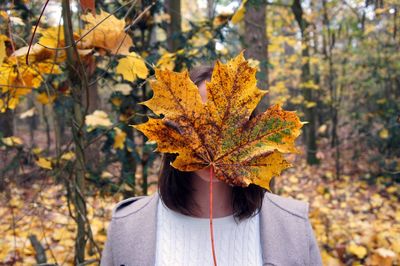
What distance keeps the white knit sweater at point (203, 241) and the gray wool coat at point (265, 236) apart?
0.10ft

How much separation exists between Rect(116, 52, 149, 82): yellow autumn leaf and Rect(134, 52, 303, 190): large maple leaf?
1.87ft

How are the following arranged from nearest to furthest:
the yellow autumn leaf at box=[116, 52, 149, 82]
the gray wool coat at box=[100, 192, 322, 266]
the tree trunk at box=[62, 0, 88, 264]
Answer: the gray wool coat at box=[100, 192, 322, 266], the yellow autumn leaf at box=[116, 52, 149, 82], the tree trunk at box=[62, 0, 88, 264]

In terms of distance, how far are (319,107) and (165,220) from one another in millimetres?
8162

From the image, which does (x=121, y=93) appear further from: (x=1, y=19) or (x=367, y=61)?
(x=367, y=61)

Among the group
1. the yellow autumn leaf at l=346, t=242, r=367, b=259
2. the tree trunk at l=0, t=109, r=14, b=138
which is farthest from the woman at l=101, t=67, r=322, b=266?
the yellow autumn leaf at l=346, t=242, r=367, b=259

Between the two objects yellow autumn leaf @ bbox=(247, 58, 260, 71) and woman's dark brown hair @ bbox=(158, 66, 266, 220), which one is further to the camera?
yellow autumn leaf @ bbox=(247, 58, 260, 71)

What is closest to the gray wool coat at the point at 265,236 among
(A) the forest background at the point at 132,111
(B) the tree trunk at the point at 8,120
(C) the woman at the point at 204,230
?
(C) the woman at the point at 204,230

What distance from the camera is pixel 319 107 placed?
8633 millimetres

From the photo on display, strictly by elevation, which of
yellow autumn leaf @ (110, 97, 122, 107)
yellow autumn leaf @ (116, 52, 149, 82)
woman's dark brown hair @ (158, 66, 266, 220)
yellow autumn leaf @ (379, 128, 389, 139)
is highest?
yellow autumn leaf @ (116, 52, 149, 82)

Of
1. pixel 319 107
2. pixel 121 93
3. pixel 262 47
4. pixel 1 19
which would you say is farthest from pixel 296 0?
pixel 319 107

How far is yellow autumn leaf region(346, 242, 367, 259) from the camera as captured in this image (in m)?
2.72

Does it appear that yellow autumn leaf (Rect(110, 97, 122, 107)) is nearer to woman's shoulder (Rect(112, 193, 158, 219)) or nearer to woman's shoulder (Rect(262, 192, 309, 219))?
woman's shoulder (Rect(112, 193, 158, 219))

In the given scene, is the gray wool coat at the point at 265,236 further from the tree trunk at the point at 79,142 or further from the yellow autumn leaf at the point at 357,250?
the yellow autumn leaf at the point at 357,250

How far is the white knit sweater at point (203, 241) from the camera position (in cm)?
109
